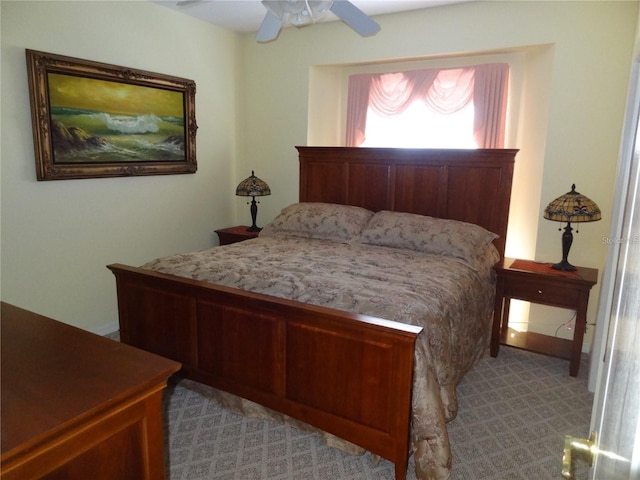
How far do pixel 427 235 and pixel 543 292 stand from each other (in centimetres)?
85

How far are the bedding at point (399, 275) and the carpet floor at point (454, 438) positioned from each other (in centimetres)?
21

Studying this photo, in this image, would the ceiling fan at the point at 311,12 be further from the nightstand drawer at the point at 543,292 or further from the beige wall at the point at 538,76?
the nightstand drawer at the point at 543,292

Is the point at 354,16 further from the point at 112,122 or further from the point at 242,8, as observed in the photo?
the point at 112,122

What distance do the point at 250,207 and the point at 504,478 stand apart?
3312 mm

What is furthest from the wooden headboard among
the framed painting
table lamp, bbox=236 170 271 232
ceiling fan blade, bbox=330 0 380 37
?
ceiling fan blade, bbox=330 0 380 37

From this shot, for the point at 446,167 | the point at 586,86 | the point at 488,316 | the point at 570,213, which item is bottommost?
the point at 488,316

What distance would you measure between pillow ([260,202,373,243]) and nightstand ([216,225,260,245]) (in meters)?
0.40

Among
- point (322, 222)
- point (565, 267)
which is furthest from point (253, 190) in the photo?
point (565, 267)

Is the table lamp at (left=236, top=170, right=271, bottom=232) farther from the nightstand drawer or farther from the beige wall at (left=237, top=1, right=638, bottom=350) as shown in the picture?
the nightstand drawer

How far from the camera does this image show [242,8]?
→ 11.8 feet

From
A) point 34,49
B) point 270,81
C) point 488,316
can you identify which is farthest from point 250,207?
point 488,316

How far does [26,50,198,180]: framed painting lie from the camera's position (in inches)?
113

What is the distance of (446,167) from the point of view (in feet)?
11.7

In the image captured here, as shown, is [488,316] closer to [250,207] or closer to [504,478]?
[504,478]
